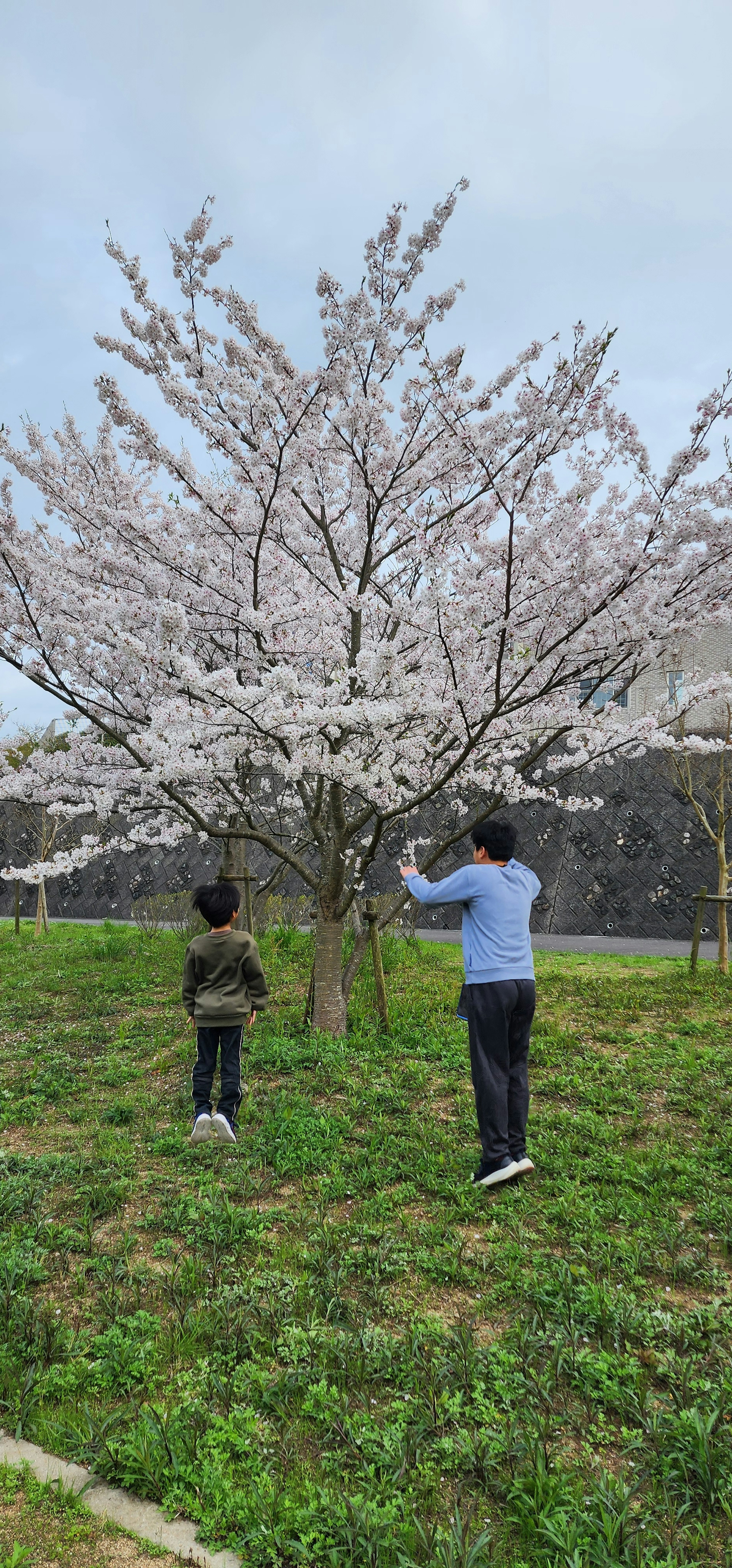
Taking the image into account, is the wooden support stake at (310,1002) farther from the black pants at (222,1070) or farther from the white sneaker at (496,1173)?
the white sneaker at (496,1173)

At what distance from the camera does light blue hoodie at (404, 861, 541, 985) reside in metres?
3.91

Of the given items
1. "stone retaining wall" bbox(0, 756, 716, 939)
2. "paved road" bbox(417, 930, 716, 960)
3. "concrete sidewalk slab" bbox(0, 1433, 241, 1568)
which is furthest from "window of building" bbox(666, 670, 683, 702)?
"concrete sidewalk slab" bbox(0, 1433, 241, 1568)

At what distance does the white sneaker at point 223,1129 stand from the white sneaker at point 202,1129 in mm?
43

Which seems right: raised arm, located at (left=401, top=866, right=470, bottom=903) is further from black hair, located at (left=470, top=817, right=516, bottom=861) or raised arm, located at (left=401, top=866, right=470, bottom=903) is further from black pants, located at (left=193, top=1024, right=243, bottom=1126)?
black pants, located at (left=193, top=1024, right=243, bottom=1126)

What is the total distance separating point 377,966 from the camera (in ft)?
21.7

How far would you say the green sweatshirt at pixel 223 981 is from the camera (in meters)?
4.45

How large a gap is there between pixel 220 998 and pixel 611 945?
1019 cm

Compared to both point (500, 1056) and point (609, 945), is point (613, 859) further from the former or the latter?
point (500, 1056)

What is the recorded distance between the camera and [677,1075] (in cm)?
557

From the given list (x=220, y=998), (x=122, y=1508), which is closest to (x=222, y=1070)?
(x=220, y=998)

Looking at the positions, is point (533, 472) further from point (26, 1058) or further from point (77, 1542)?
point (26, 1058)

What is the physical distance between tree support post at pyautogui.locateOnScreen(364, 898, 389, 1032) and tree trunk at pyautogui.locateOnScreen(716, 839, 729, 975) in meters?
4.42

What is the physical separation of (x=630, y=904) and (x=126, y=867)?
1341cm

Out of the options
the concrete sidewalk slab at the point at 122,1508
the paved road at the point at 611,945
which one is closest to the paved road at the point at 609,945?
the paved road at the point at 611,945
